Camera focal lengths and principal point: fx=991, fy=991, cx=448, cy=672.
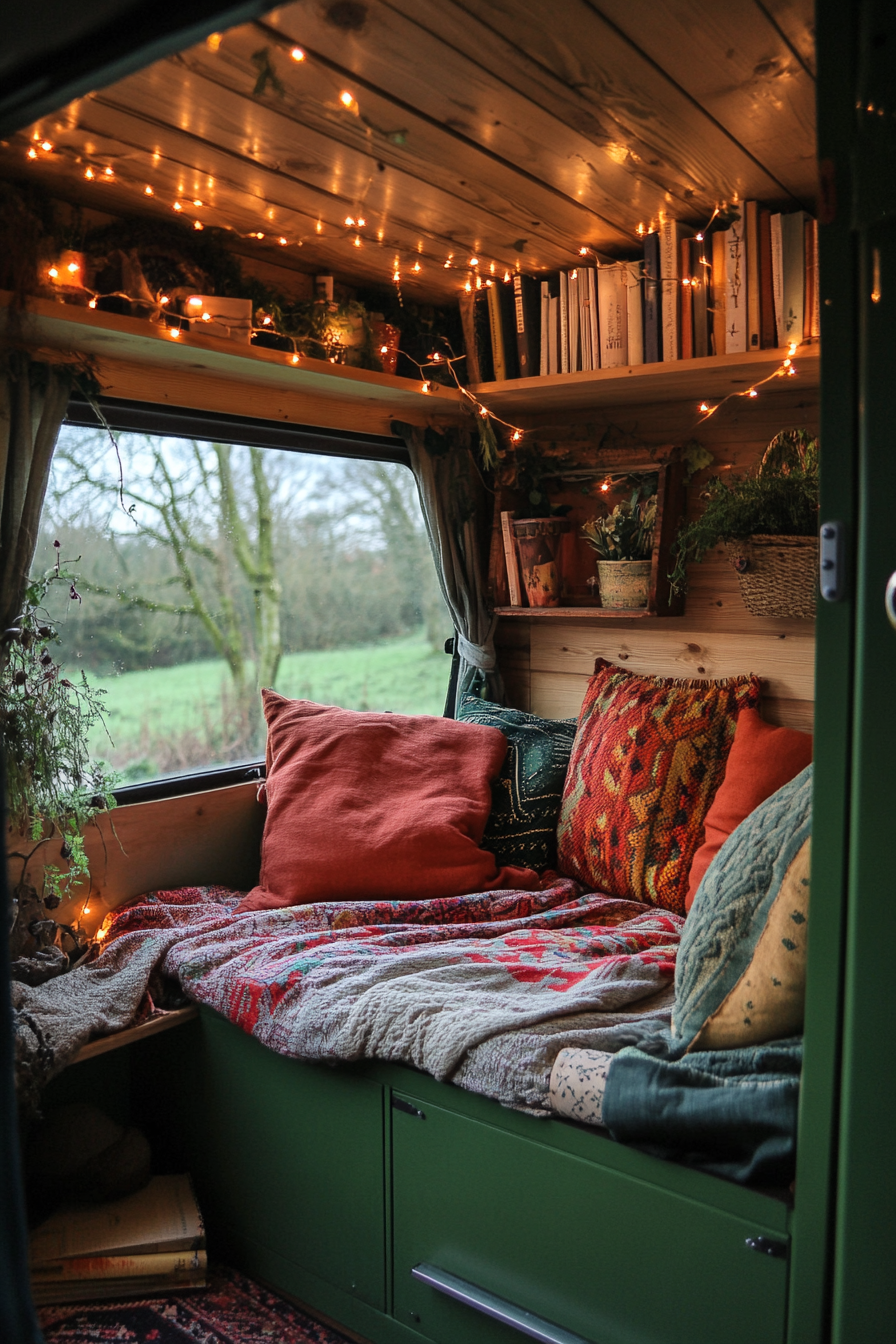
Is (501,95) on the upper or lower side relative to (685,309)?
upper

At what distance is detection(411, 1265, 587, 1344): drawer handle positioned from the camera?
4.98 ft

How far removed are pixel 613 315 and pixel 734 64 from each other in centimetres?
97

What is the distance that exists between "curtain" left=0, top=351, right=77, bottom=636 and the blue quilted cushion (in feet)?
4.84

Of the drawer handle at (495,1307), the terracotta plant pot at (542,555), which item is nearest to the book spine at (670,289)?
the terracotta plant pot at (542,555)

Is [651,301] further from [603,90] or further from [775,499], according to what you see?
[603,90]

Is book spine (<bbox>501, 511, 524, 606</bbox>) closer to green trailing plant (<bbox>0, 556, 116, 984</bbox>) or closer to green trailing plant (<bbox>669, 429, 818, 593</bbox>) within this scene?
green trailing plant (<bbox>669, 429, 818, 593</bbox>)

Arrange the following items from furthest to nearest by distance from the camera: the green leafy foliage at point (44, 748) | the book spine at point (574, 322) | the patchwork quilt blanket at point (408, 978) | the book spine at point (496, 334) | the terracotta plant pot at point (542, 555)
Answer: the terracotta plant pot at point (542, 555) < the book spine at point (496, 334) < the book spine at point (574, 322) < the green leafy foliage at point (44, 748) < the patchwork quilt blanket at point (408, 978)

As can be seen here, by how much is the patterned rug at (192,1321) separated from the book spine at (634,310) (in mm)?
2330

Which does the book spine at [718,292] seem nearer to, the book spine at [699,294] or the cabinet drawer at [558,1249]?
the book spine at [699,294]

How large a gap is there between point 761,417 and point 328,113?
1.41m

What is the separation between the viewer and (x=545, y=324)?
280 cm

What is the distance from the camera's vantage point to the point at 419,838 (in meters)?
2.43

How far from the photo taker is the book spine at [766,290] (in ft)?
7.88

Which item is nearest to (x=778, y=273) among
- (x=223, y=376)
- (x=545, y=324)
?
(x=545, y=324)
